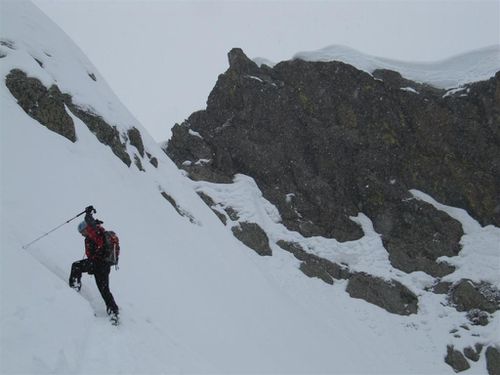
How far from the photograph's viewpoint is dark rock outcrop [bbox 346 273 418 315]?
92.1ft

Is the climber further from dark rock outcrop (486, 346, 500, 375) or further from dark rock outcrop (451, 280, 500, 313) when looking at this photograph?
dark rock outcrop (451, 280, 500, 313)

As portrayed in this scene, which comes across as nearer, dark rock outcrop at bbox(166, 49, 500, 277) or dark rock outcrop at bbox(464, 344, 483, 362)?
dark rock outcrop at bbox(464, 344, 483, 362)

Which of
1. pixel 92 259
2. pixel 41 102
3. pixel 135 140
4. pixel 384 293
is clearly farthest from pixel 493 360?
pixel 41 102

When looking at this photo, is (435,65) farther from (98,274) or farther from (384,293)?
(98,274)

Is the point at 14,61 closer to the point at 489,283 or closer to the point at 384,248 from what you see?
the point at 384,248

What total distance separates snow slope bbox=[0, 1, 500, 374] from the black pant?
288mm

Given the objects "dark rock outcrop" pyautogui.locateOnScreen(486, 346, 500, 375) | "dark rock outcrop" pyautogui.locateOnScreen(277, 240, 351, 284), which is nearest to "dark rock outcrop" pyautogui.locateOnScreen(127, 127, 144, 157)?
"dark rock outcrop" pyautogui.locateOnScreen(277, 240, 351, 284)

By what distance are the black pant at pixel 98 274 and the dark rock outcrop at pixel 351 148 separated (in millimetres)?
24707

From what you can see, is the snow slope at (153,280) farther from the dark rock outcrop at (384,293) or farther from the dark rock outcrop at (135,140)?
the dark rock outcrop at (384,293)

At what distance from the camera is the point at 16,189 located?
36.9 feet

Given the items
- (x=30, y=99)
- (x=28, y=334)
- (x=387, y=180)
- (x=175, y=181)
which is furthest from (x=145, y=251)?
(x=387, y=180)

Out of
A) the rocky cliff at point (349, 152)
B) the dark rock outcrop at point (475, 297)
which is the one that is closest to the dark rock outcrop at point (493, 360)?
the dark rock outcrop at point (475, 297)

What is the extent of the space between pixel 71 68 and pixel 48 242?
50.0 ft

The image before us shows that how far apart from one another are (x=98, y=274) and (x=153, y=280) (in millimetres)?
4760
